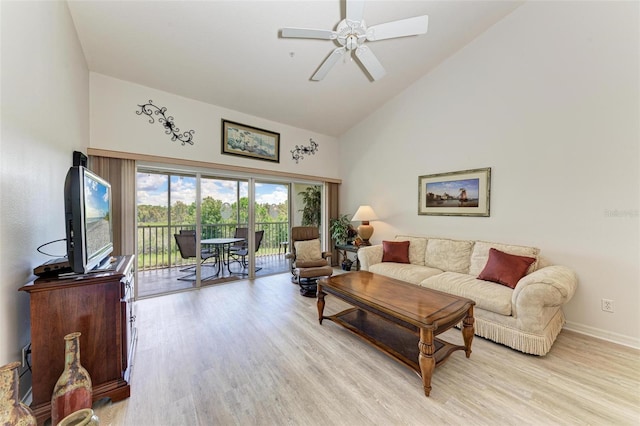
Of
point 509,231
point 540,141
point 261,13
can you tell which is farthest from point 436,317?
point 261,13

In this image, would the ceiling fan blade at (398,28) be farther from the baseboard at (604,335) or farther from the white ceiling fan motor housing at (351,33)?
the baseboard at (604,335)

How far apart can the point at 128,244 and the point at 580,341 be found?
5.42 m

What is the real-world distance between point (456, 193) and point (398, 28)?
8.12 feet

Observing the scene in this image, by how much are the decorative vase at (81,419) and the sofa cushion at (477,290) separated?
3.00 m

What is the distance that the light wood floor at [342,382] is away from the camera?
1509 mm

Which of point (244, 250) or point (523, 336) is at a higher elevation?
point (244, 250)

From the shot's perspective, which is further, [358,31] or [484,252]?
[484,252]

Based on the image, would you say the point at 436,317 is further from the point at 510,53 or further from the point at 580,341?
the point at 510,53

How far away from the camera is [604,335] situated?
2.43 m

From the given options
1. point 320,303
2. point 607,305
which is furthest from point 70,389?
point 607,305

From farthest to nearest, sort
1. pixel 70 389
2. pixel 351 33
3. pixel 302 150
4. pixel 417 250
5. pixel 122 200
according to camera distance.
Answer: pixel 302 150 < pixel 417 250 < pixel 122 200 < pixel 351 33 < pixel 70 389

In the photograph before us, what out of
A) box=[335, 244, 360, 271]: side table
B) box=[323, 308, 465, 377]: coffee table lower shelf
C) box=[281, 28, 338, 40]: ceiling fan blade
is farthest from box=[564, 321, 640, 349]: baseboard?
box=[281, 28, 338, 40]: ceiling fan blade

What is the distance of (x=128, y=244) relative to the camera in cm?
328

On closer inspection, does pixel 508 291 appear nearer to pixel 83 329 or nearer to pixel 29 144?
pixel 83 329
